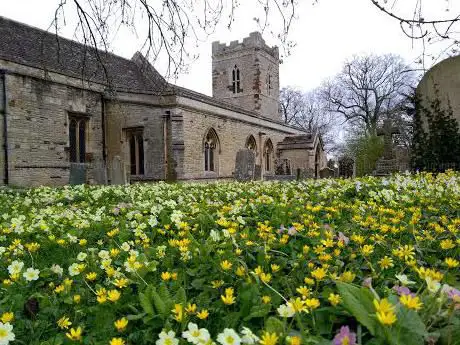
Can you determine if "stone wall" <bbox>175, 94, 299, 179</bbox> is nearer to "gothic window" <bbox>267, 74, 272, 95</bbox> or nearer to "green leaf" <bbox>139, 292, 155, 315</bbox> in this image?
"gothic window" <bbox>267, 74, 272, 95</bbox>

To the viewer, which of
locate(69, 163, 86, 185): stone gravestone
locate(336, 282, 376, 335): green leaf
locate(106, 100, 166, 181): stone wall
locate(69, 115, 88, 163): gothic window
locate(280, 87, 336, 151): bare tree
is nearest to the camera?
locate(336, 282, 376, 335): green leaf

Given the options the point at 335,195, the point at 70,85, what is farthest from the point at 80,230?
the point at 70,85

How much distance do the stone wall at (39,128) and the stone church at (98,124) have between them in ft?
0.12

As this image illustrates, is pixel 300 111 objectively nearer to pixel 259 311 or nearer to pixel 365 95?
pixel 365 95

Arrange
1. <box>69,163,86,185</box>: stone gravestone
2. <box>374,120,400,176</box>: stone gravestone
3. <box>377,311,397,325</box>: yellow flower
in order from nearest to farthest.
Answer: <box>377,311,397,325</box>: yellow flower
<box>69,163,86,185</box>: stone gravestone
<box>374,120,400,176</box>: stone gravestone

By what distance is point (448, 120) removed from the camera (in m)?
11.9

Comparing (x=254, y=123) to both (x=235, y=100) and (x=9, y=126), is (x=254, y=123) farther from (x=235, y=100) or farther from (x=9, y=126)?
(x=9, y=126)

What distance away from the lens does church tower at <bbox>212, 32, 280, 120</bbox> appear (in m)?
30.9

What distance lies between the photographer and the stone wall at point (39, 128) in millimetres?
13328

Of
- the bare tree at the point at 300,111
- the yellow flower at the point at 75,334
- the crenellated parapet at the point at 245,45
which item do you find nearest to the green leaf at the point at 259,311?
the yellow flower at the point at 75,334

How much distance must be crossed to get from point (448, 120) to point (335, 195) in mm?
9683

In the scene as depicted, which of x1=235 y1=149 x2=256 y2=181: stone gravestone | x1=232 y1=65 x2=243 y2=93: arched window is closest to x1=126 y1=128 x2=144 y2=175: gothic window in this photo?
x1=235 y1=149 x2=256 y2=181: stone gravestone

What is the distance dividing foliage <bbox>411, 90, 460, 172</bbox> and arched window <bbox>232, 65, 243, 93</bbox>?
2095cm

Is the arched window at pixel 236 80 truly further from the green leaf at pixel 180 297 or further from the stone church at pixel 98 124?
the green leaf at pixel 180 297
